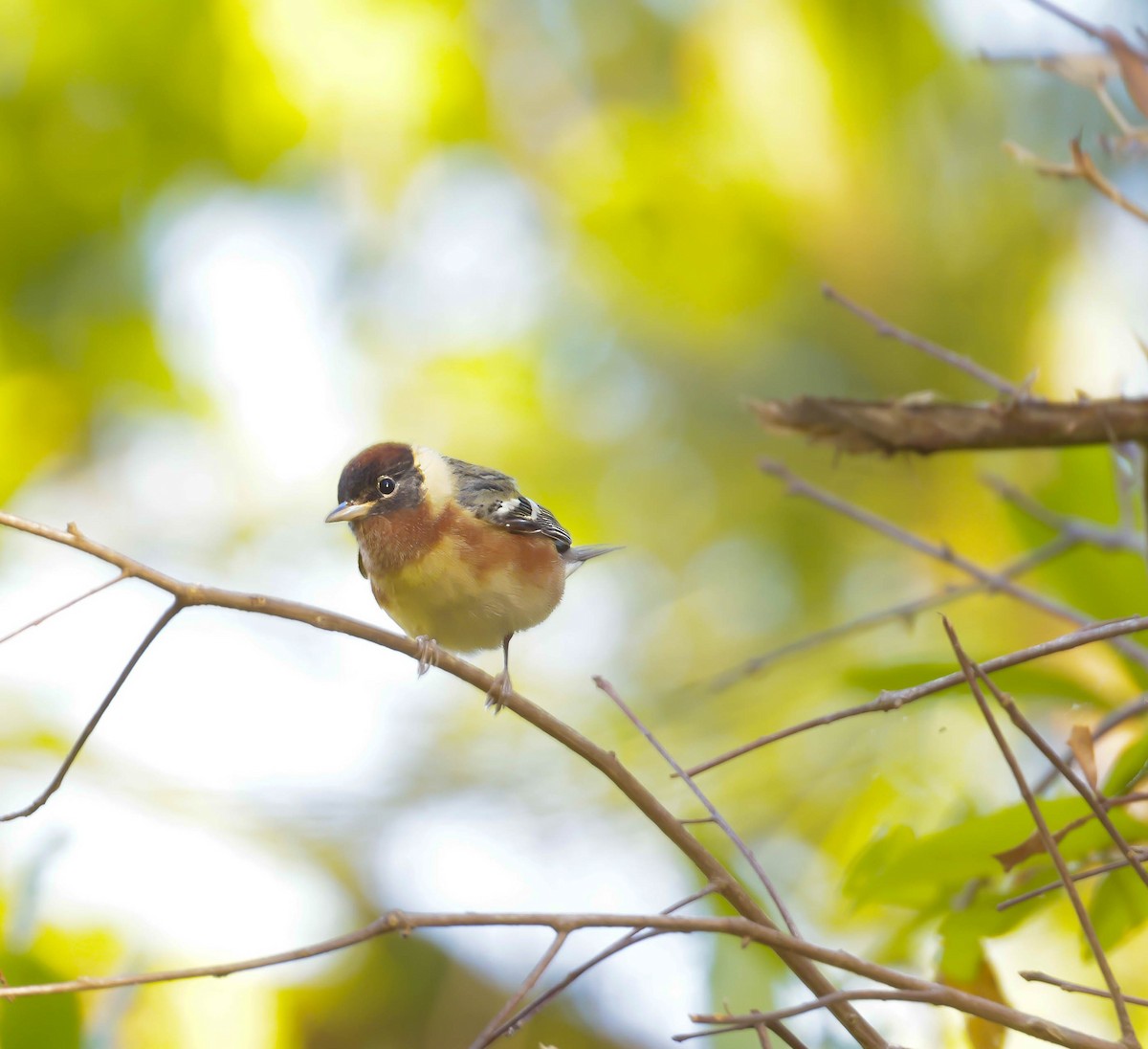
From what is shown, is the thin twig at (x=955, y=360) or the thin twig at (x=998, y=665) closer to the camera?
the thin twig at (x=998, y=665)

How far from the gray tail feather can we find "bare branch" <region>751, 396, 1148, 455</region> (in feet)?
4.65

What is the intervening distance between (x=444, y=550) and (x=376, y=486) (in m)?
0.30

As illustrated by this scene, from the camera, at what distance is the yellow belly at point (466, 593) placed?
3.22 meters

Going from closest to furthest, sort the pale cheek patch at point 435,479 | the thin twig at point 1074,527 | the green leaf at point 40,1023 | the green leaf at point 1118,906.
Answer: the green leaf at point 40,1023 → the green leaf at point 1118,906 → the thin twig at point 1074,527 → the pale cheek patch at point 435,479

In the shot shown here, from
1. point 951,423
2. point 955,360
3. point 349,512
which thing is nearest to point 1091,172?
point 955,360

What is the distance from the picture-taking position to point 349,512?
3.22 meters

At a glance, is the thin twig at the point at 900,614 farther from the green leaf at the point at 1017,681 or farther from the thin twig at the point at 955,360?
the thin twig at the point at 955,360

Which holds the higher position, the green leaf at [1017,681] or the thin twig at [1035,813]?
the green leaf at [1017,681]

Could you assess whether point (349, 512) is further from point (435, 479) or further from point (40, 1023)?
point (40, 1023)

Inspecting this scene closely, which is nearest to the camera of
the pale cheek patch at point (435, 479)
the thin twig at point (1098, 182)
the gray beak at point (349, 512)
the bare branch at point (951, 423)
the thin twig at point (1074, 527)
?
the thin twig at point (1098, 182)

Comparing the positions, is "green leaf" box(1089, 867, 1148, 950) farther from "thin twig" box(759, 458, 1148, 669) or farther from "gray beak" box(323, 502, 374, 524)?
"gray beak" box(323, 502, 374, 524)

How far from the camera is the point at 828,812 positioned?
368cm

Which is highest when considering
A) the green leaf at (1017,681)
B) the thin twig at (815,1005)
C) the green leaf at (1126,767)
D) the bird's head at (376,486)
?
the bird's head at (376,486)

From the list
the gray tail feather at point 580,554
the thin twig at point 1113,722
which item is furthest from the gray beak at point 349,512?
the thin twig at point 1113,722
